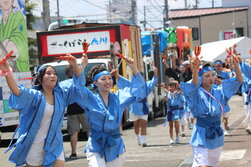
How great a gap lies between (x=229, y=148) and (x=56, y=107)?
642cm

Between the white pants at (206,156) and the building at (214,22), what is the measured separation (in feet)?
186

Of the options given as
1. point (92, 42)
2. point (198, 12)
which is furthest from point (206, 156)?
point (198, 12)

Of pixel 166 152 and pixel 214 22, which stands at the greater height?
pixel 214 22

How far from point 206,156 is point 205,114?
0.51 meters

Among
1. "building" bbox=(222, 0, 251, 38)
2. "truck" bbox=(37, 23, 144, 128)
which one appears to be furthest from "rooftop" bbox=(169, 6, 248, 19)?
"truck" bbox=(37, 23, 144, 128)

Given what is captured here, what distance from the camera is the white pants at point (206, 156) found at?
7.39 meters

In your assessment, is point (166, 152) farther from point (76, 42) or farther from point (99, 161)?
point (76, 42)

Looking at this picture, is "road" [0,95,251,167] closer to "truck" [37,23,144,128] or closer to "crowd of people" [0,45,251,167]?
"truck" [37,23,144,128]

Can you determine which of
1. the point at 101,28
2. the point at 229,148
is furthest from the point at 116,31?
the point at 229,148

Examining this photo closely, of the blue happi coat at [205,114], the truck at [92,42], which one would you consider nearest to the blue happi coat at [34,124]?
the blue happi coat at [205,114]

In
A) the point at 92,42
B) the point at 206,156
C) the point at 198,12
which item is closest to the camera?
the point at 206,156

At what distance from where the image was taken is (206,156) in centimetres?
744

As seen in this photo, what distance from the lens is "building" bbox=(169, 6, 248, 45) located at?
6419cm

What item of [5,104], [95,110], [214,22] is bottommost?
[5,104]
